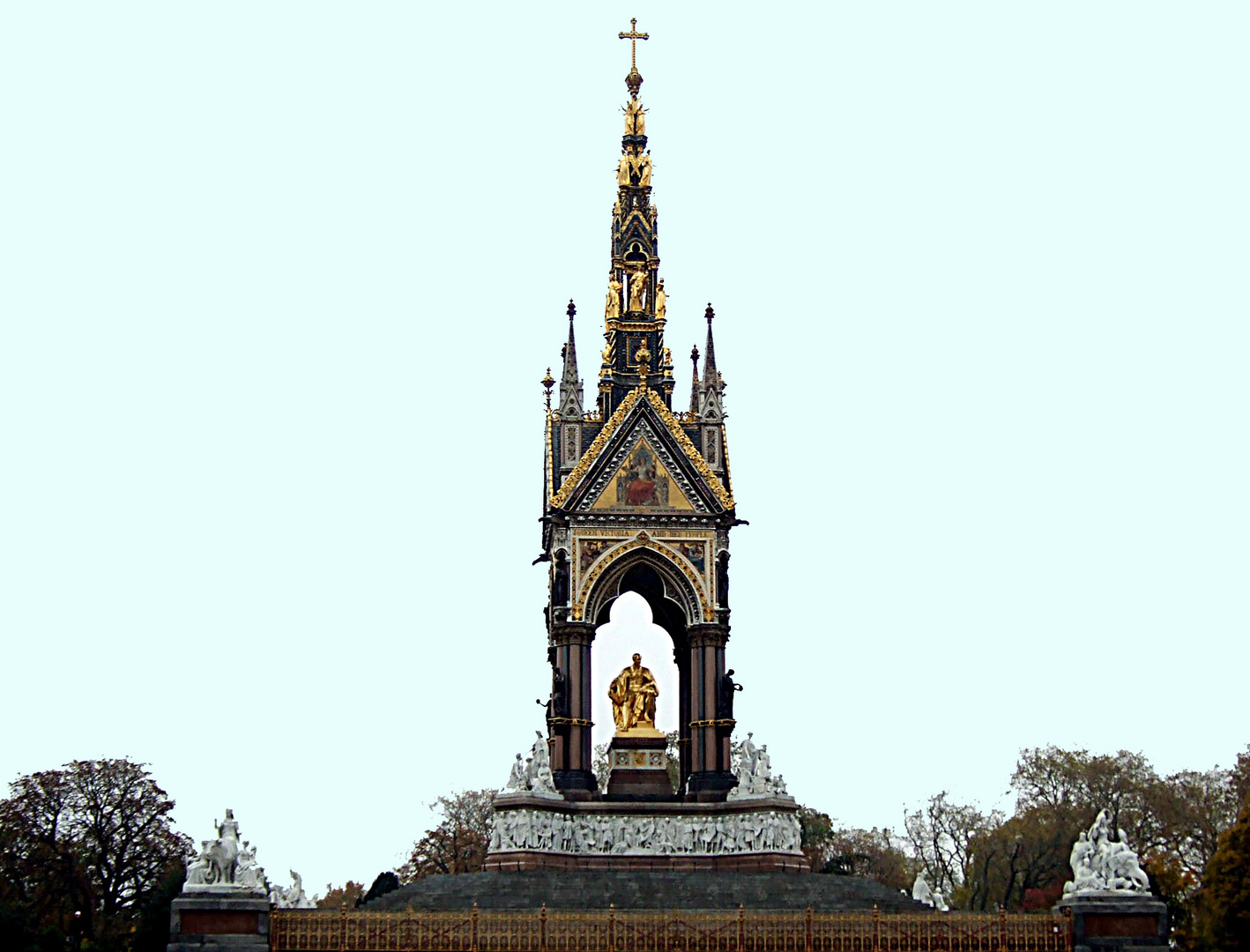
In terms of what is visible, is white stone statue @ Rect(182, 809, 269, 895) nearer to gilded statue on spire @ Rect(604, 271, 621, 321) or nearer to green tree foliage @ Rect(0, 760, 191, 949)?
gilded statue on spire @ Rect(604, 271, 621, 321)

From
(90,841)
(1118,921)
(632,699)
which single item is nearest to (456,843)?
(90,841)

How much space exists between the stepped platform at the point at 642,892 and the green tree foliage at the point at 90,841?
67.1ft

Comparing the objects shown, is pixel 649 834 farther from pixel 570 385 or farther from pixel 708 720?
pixel 570 385

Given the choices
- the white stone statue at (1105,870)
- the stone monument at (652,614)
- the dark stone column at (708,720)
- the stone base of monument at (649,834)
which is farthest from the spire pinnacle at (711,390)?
the white stone statue at (1105,870)

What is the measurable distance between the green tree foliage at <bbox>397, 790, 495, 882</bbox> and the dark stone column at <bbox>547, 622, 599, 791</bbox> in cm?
2465

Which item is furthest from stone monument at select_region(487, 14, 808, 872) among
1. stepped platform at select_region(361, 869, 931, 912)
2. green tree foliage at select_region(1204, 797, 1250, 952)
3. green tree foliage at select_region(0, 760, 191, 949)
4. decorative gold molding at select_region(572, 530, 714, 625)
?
green tree foliage at select_region(0, 760, 191, 949)

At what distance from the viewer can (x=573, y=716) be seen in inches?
1750

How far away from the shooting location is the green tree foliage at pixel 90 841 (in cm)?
5853

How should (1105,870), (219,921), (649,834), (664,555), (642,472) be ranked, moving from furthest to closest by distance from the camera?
(642,472), (664,555), (649,834), (1105,870), (219,921)

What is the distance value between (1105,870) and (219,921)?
618 inches

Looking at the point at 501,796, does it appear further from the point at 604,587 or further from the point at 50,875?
the point at 50,875

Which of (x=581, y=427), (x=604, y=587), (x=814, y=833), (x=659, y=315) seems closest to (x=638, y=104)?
(x=659, y=315)

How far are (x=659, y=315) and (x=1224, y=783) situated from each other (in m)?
32.5

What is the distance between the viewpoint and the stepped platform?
3838 centimetres
